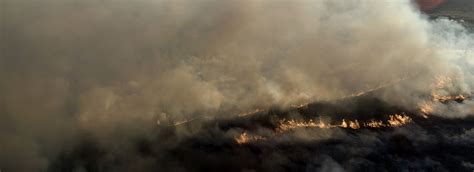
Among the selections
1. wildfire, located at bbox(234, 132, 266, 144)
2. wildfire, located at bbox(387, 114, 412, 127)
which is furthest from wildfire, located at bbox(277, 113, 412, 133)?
wildfire, located at bbox(234, 132, 266, 144)

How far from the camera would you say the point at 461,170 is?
42.9m

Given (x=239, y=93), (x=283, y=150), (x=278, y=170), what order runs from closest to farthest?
1. (x=278, y=170)
2. (x=283, y=150)
3. (x=239, y=93)

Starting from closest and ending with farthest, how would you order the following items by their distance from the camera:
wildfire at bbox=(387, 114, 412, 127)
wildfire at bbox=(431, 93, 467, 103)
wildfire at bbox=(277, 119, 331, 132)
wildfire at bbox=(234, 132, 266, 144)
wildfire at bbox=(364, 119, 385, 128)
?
wildfire at bbox=(234, 132, 266, 144) → wildfire at bbox=(277, 119, 331, 132) → wildfire at bbox=(364, 119, 385, 128) → wildfire at bbox=(387, 114, 412, 127) → wildfire at bbox=(431, 93, 467, 103)

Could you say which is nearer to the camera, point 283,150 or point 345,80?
point 283,150

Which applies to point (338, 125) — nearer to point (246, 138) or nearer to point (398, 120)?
point (398, 120)

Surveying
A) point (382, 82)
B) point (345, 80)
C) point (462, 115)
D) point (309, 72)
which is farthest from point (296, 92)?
point (462, 115)

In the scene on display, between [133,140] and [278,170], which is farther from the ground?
[133,140]

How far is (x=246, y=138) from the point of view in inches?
1874

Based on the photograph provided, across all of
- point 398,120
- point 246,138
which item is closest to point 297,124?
point 246,138

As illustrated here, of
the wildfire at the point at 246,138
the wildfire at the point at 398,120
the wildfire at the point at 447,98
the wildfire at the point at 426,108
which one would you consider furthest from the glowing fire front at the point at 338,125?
the wildfire at the point at 447,98

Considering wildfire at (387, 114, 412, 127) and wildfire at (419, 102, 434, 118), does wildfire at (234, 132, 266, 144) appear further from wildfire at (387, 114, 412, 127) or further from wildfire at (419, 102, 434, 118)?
wildfire at (419, 102, 434, 118)

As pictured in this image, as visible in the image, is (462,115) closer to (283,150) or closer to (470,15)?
(283,150)

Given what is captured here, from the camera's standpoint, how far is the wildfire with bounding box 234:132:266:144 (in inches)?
1855

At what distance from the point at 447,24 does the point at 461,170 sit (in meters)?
52.2
